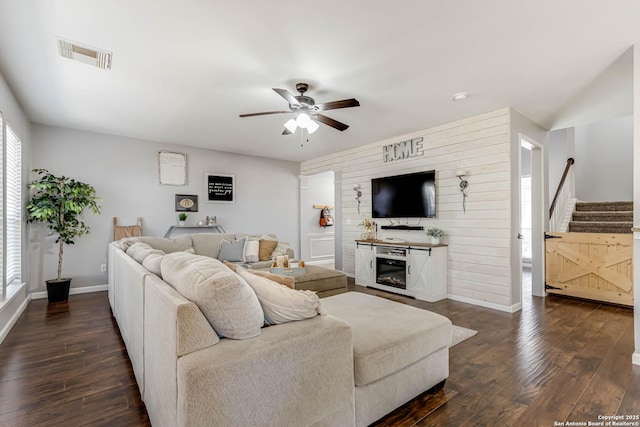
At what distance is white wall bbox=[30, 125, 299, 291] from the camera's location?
475 centimetres

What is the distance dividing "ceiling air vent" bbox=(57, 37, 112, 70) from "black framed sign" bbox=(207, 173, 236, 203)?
135 inches

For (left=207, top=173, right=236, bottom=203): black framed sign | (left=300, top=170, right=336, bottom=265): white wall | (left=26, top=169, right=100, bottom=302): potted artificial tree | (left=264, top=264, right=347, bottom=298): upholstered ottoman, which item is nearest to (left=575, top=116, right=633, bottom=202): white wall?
(left=300, top=170, right=336, bottom=265): white wall

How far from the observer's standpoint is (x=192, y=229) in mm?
5965

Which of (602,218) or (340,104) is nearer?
(340,104)

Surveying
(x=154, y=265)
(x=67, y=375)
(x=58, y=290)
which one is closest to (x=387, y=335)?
(x=154, y=265)

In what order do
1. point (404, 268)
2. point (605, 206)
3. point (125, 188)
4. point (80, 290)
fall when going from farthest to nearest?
point (605, 206), point (125, 188), point (80, 290), point (404, 268)

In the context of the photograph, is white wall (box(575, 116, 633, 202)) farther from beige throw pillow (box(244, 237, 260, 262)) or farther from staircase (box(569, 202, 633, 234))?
beige throw pillow (box(244, 237, 260, 262))

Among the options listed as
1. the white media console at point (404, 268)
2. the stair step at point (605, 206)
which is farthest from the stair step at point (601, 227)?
the white media console at point (404, 268)

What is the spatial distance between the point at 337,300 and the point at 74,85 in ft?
11.4

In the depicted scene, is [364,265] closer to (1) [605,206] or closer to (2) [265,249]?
(2) [265,249]

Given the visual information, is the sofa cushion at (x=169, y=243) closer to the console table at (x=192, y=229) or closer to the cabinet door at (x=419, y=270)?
the console table at (x=192, y=229)

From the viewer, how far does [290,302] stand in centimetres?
158

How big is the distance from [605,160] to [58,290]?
33.8 feet

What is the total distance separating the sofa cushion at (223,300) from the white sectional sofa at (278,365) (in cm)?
4
